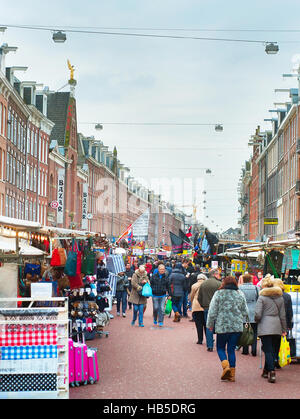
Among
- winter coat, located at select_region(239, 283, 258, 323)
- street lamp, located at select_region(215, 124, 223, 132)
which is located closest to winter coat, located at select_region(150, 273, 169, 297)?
winter coat, located at select_region(239, 283, 258, 323)

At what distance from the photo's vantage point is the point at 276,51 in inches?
835

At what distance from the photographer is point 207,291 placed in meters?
15.1

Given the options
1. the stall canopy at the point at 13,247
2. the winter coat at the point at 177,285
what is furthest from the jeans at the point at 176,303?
the stall canopy at the point at 13,247

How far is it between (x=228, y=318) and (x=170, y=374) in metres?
1.33

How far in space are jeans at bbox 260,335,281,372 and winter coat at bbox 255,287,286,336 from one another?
143mm

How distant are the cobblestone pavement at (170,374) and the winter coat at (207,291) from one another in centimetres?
98

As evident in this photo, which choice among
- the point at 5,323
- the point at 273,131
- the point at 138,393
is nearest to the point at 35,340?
the point at 5,323

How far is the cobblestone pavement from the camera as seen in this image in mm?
9703

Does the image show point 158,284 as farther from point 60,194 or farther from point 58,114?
point 58,114

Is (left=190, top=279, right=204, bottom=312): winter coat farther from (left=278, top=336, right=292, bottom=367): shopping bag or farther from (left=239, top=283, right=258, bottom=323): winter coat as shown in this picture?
(left=278, top=336, right=292, bottom=367): shopping bag

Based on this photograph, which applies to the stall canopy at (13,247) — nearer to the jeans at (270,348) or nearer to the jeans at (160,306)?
the jeans at (270,348)

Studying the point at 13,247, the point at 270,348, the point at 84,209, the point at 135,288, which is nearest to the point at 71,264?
the point at 13,247

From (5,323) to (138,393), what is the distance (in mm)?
2201

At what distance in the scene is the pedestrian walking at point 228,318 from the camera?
35.9 feet
